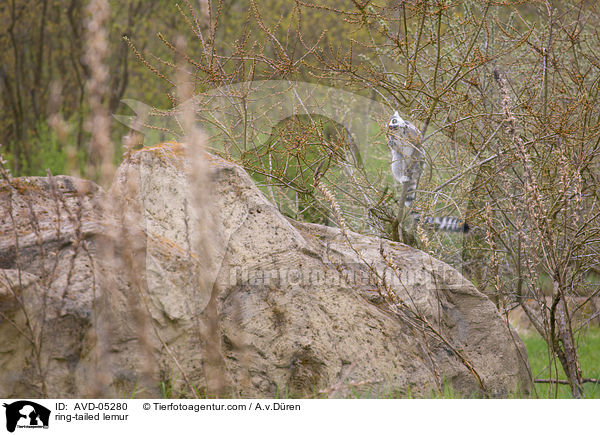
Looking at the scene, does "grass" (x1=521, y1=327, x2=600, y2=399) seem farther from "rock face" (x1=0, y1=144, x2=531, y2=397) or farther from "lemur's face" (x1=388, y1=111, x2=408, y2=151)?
"lemur's face" (x1=388, y1=111, x2=408, y2=151)

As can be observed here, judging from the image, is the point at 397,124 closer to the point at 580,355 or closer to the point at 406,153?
the point at 406,153

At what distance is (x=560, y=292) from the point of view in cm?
359

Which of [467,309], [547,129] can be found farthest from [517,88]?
[467,309]

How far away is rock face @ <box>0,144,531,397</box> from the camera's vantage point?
292cm

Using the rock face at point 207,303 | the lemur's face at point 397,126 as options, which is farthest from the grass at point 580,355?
the lemur's face at point 397,126

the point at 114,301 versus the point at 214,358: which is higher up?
the point at 114,301
